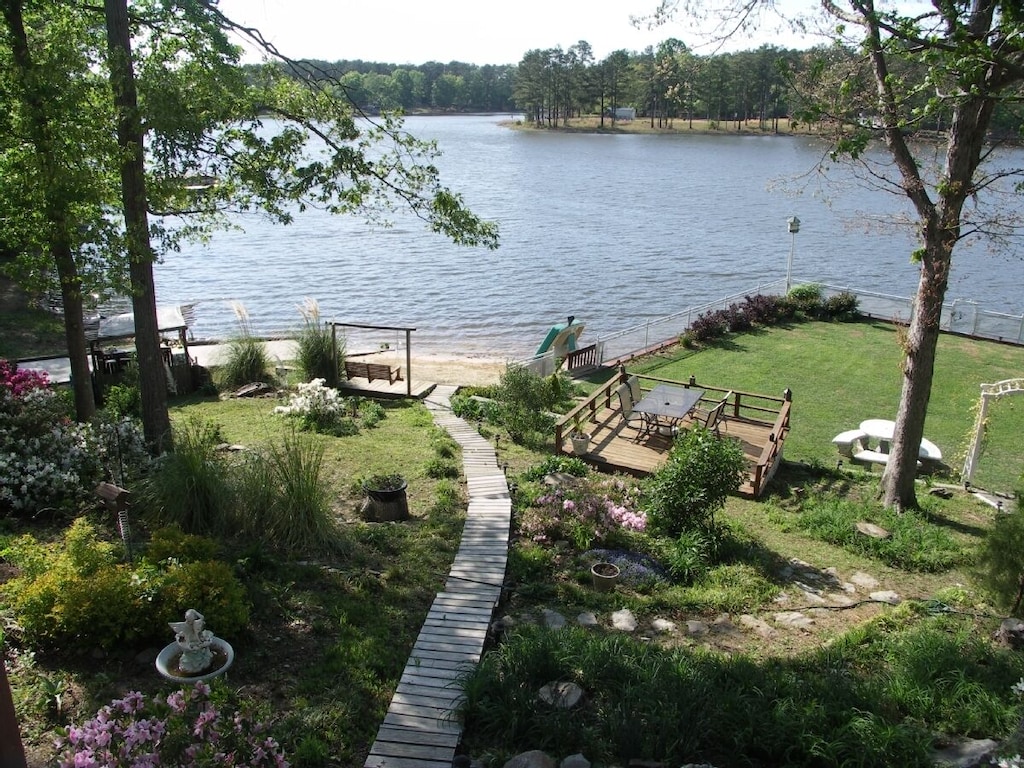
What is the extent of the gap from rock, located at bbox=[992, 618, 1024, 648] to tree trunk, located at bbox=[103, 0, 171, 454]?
8586mm

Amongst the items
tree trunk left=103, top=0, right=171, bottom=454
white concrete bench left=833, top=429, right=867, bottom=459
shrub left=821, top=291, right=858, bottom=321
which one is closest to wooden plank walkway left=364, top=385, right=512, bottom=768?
tree trunk left=103, top=0, right=171, bottom=454

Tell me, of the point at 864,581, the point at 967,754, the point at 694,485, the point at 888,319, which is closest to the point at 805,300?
the point at 888,319

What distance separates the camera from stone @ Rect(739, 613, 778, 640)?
6.67 m

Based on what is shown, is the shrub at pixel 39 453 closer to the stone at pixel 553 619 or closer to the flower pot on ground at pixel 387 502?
the flower pot on ground at pixel 387 502

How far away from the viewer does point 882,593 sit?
7680mm

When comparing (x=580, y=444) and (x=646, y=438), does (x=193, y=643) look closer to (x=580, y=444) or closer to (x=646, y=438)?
(x=580, y=444)

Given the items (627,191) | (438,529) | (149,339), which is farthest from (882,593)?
(627,191)

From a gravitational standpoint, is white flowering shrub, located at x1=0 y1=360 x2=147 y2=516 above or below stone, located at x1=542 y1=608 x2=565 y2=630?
above

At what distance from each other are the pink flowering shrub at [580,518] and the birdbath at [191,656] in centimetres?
397

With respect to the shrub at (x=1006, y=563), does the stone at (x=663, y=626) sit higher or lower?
lower

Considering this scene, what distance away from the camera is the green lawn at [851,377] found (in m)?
13.3

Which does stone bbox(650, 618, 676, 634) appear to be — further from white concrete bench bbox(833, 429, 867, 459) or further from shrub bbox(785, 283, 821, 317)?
shrub bbox(785, 283, 821, 317)

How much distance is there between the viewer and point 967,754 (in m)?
4.39

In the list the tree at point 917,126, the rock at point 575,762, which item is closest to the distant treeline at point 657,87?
the tree at point 917,126
